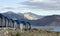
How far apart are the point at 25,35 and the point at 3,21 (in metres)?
43.7

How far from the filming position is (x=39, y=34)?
1719 cm

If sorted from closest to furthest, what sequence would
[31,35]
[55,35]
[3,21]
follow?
[31,35]
[55,35]
[3,21]

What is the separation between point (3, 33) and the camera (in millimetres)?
15766

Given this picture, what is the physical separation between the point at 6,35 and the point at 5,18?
46140 millimetres

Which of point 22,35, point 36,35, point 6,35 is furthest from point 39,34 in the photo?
point 6,35

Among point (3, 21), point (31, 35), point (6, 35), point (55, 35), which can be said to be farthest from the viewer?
point (3, 21)

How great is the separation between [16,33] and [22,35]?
450 mm

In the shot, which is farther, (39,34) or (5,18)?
(5,18)

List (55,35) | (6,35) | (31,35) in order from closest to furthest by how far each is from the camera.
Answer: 1. (6,35)
2. (31,35)
3. (55,35)

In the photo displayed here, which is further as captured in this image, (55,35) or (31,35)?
(55,35)

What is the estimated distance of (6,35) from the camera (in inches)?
607

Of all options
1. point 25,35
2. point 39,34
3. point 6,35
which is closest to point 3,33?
point 6,35

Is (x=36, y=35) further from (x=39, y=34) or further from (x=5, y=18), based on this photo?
(x=5, y=18)

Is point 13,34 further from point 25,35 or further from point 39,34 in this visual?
point 39,34
